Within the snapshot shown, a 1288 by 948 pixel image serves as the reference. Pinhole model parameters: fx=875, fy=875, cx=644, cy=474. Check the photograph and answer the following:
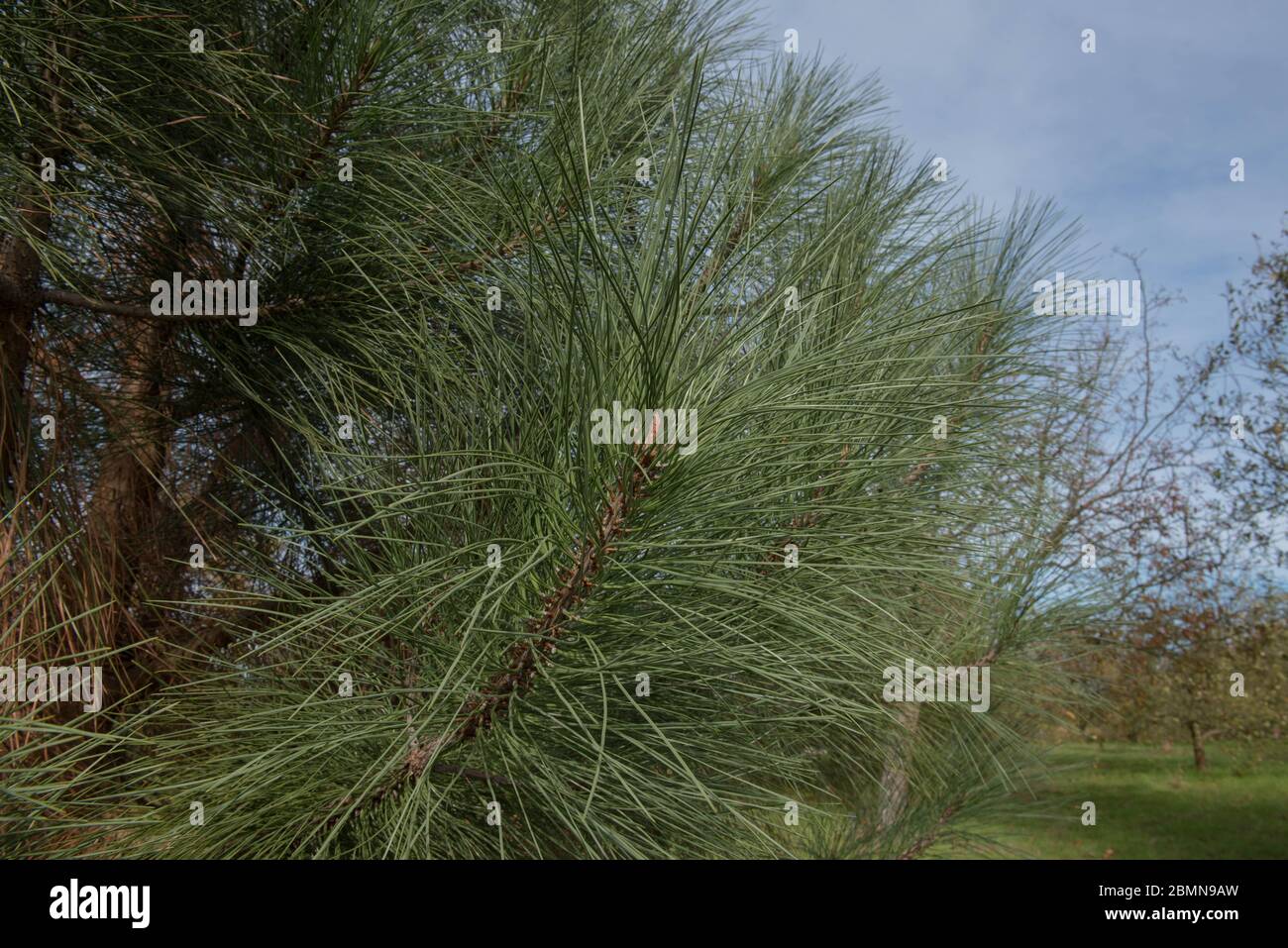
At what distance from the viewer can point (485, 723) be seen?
1.84 ft

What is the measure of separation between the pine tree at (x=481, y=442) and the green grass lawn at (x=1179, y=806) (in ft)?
8.65

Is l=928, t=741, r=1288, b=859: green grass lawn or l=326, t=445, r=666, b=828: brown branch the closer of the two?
l=326, t=445, r=666, b=828: brown branch

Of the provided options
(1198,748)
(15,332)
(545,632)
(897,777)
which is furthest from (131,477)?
(1198,748)

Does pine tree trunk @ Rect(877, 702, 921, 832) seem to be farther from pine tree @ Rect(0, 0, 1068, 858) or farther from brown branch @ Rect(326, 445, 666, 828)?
brown branch @ Rect(326, 445, 666, 828)

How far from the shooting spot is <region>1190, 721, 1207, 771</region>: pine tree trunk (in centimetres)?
369

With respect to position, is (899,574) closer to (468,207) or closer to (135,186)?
(468,207)

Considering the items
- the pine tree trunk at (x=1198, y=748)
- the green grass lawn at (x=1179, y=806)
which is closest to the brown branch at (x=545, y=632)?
the green grass lawn at (x=1179, y=806)

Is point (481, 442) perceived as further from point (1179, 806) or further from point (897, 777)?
point (1179, 806)

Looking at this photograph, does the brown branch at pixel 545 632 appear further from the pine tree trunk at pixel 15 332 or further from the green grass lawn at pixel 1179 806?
the green grass lawn at pixel 1179 806

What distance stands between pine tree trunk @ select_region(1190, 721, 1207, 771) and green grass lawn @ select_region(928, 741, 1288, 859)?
0.04 meters

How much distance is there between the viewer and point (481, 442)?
0.61 metres

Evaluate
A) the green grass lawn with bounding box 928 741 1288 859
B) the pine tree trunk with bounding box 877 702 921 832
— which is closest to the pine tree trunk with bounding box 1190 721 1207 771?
the green grass lawn with bounding box 928 741 1288 859

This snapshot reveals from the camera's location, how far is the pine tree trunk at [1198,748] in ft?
12.1
